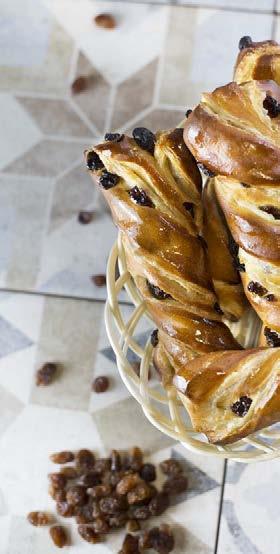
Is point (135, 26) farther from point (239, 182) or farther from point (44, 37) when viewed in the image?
point (239, 182)

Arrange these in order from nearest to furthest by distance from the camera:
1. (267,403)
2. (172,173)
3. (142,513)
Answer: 1. (267,403)
2. (172,173)
3. (142,513)

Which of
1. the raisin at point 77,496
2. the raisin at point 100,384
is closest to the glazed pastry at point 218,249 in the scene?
the raisin at point 100,384

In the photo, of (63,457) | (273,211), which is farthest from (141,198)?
(63,457)

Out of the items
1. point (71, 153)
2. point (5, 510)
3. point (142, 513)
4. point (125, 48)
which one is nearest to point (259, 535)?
point (142, 513)

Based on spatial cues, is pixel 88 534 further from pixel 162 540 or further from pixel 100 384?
pixel 100 384

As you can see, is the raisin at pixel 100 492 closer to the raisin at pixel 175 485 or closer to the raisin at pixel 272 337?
the raisin at pixel 175 485

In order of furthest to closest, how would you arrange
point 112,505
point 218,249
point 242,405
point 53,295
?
point 53,295
point 112,505
point 218,249
point 242,405

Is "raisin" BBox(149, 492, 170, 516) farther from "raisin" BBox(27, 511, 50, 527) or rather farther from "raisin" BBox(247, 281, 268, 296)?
"raisin" BBox(247, 281, 268, 296)
